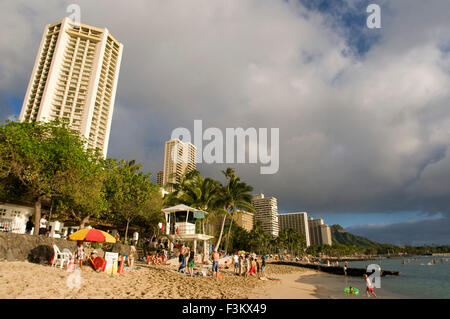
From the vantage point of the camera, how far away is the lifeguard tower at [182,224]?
76.4 ft

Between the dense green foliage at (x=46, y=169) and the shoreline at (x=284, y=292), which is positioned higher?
the dense green foliage at (x=46, y=169)

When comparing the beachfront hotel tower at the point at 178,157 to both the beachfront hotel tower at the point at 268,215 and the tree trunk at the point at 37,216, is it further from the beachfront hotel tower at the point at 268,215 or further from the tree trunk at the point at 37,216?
the tree trunk at the point at 37,216

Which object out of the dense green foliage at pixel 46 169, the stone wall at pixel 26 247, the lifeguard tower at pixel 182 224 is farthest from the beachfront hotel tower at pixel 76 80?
the stone wall at pixel 26 247

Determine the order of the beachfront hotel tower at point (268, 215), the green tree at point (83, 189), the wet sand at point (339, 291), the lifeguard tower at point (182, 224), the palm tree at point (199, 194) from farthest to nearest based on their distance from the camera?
the beachfront hotel tower at point (268, 215) < the palm tree at point (199, 194) < the lifeguard tower at point (182, 224) < the green tree at point (83, 189) < the wet sand at point (339, 291)

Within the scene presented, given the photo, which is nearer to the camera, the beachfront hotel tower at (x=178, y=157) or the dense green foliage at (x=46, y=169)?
the dense green foliage at (x=46, y=169)

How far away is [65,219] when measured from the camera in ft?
79.5

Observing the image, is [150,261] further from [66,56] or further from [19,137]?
[66,56]

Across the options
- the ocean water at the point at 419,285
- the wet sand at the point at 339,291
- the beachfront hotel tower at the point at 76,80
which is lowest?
the ocean water at the point at 419,285

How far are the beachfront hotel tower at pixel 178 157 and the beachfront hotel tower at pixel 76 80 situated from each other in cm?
3437

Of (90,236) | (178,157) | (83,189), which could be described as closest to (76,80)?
(178,157)

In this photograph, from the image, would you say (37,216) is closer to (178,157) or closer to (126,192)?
(126,192)

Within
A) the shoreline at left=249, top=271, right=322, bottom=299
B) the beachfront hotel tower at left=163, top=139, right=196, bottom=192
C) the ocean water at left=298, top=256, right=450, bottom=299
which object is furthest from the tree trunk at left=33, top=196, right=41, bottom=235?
the beachfront hotel tower at left=163, top=139, right=196, bottom=192

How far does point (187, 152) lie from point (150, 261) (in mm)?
94868
